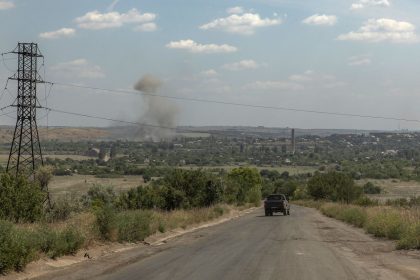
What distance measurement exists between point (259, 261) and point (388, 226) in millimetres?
12370

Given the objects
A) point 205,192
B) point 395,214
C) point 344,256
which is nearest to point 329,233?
point 395,214

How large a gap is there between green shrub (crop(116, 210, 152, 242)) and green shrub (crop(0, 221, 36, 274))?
7.88 metres

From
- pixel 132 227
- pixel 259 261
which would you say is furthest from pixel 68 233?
pixel 259 261

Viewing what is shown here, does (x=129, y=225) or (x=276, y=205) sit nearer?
(x=129, y=225)

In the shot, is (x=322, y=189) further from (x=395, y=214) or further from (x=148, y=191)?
(x=395, y=214)

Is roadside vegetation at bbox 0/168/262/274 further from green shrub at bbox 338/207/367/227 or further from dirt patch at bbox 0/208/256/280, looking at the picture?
green shrub at bbox 338/207/367/227

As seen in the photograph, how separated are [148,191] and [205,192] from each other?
539cm

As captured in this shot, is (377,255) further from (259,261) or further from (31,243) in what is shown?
(31,243)

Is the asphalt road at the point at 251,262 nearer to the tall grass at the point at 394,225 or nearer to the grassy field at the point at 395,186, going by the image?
the tall grass at the point at 394,225

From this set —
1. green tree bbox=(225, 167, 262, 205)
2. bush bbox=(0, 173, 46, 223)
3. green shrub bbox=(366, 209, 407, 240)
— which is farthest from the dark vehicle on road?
bush bbox=(0, 173, 46, 223)

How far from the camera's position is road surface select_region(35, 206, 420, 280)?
14.4 metres

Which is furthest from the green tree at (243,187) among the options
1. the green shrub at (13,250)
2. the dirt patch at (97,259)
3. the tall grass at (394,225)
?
the green shrub at (13,250)

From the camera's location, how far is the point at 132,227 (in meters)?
24.2

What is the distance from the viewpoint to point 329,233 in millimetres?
29406
